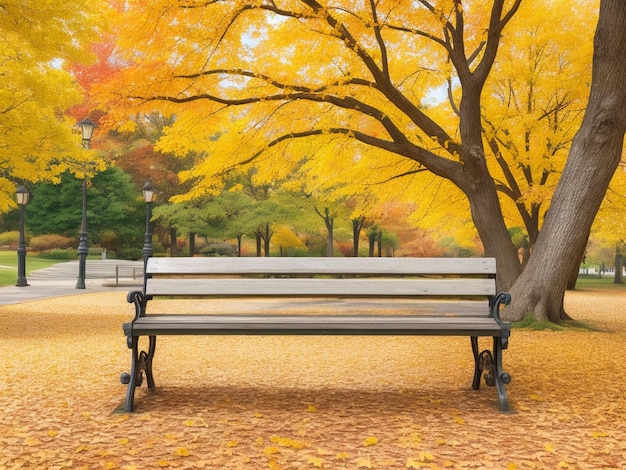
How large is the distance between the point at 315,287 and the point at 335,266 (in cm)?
25

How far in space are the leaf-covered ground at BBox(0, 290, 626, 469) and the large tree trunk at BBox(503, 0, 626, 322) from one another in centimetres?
175

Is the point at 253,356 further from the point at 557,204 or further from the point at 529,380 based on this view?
the point at 557,204

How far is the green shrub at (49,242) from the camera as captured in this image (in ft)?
149

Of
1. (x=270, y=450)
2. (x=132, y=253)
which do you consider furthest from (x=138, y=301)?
(x=132, y=253)

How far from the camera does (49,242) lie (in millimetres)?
45531

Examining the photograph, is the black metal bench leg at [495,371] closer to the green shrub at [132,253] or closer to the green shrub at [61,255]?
the green shrub at [132,253]

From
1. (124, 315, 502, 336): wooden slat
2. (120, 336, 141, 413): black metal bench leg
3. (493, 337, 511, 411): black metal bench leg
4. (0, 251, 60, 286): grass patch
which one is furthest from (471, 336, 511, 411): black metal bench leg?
(0, 251, 60, 286): grass patch

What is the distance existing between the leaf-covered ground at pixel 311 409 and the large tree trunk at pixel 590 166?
1.75 metres

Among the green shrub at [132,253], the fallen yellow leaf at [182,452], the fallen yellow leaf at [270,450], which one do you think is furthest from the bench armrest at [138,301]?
the green shrub at [132,253]

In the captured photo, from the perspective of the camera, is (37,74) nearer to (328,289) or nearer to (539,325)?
(328,289)

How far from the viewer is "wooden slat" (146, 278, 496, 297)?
515 centimetres

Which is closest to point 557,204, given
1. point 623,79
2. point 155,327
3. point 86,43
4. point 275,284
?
point 623,79

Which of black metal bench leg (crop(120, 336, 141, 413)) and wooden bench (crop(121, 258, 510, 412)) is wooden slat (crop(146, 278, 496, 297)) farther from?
black metal bench leg (crop(120, 336, 141, 413))

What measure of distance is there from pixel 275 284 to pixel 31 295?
14711mm
